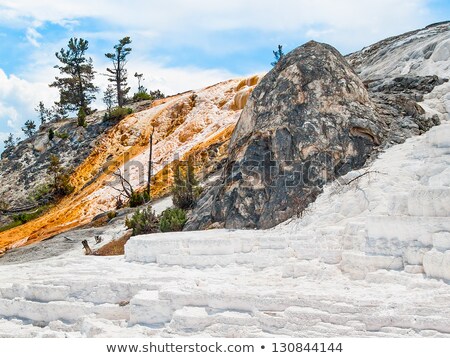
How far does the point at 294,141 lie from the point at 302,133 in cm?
24

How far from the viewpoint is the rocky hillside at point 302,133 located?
34.8 feet

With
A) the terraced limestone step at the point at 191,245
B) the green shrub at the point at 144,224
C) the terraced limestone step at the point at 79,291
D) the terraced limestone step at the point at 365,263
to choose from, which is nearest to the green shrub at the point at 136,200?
the green shrub at the point at 144,224

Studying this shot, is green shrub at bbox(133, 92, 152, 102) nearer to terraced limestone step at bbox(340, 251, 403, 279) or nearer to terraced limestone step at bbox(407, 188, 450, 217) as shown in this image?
terraced limestone step at bbox(340, 251, 403, 279)

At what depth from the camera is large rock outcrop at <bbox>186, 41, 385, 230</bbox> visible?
34.6ft

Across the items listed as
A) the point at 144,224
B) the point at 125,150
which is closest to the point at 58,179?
the point at 125,150

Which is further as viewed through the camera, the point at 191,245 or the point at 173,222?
the point at 173,222

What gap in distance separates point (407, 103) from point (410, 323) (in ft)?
25.8

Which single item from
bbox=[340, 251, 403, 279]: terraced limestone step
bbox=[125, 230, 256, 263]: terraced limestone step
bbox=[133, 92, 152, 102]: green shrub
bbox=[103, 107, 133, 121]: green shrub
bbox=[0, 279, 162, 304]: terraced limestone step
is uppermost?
bbox=[133, 92, 152, 102]: green shrub

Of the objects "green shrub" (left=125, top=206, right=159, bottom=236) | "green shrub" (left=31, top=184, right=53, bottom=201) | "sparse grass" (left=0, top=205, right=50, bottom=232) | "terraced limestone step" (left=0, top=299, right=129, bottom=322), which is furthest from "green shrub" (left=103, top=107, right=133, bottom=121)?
"terraced limestone step" (left=0, top=299, right=129, bottom=322)

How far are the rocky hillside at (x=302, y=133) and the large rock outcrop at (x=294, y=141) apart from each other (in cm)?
2

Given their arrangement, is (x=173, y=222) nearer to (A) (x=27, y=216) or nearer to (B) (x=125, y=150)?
(B) (x=125, y=150)

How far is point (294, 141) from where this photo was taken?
11039 mm

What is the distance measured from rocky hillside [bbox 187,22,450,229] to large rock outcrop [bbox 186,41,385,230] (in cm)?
2

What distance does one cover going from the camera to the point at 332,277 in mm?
7352
